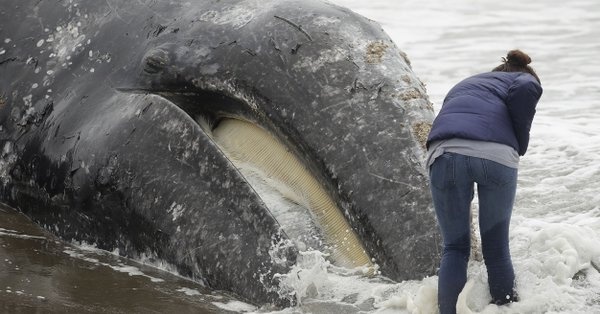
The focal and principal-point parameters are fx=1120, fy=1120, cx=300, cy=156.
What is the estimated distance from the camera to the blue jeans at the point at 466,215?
5387 mm

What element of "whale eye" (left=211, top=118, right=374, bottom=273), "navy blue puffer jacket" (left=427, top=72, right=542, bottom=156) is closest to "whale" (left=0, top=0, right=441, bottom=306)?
"whale eye" (left=211, top=118, right=374, bottom=273)

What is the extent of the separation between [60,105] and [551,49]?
9563 millimetres

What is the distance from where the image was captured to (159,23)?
23.4 feet

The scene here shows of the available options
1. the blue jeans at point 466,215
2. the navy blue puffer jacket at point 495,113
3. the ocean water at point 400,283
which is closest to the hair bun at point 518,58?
the navy blue puffer jacket at point 495,113

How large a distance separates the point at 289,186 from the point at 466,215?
1.41 metres

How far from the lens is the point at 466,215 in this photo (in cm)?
546

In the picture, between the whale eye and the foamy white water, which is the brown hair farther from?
the whale eye

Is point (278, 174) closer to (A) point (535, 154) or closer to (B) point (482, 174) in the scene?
(B) point (482, 174)

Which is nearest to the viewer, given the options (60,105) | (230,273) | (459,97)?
(459,97)

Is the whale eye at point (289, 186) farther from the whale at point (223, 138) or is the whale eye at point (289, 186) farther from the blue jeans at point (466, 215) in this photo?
the blue jeans at point (466, 215)

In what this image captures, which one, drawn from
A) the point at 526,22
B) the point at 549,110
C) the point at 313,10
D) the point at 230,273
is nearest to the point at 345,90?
the point at 313,10

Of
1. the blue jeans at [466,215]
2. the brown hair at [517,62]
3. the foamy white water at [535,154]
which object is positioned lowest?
the foamy white water at [535,154]

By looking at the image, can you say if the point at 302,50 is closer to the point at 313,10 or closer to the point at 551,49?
the point at 313,10

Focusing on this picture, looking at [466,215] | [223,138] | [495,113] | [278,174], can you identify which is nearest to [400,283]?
[466,215]
